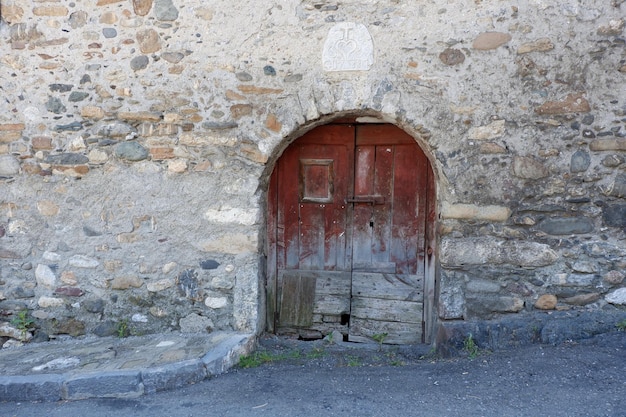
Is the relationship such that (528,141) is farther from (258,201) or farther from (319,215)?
(258,201)

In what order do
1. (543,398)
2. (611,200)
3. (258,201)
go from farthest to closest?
(258,201)
(611,200)
(543,398)

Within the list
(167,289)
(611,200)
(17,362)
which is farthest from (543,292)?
(17,362)

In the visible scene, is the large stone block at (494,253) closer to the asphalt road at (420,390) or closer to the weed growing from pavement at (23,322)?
the asphalt road at (420,390)

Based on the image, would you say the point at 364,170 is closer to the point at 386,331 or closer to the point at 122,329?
the point at 386,331

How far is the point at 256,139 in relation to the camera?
361cm

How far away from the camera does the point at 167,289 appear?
12.4 feet

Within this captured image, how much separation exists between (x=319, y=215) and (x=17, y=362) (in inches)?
92.3

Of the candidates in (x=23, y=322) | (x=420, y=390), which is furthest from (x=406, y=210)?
(x=23, y=322)

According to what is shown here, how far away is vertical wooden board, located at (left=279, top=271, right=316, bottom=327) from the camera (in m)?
4.05

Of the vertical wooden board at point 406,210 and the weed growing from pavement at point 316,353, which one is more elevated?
the vertical wooden board at point 406,210

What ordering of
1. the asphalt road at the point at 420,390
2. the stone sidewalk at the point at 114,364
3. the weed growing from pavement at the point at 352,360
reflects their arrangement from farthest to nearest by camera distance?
the weed growing from pavement at the point at 352,360 → the stone sidewalk at the point at 114,364 → the asphalt road at the point at 420,390

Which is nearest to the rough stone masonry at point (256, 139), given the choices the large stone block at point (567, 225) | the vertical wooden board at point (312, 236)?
the large stone block at point (567, 225)

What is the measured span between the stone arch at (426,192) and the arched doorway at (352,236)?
11 millimetres

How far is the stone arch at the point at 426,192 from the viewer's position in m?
3.62
